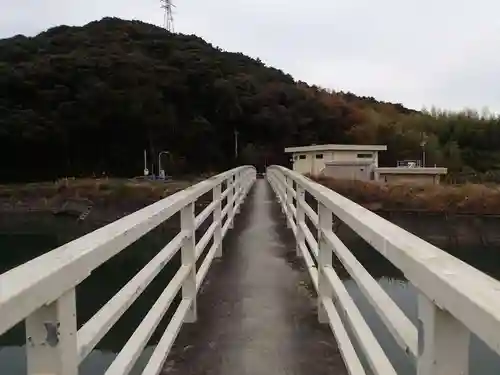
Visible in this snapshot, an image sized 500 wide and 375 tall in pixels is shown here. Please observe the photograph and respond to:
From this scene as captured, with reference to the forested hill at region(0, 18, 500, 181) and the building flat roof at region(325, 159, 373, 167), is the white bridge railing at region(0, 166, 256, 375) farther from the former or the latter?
the forested hill at region(0, 18, 500, 181)

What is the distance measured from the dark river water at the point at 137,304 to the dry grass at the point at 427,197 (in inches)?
276

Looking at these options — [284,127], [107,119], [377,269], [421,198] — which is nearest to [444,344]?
[377,269]

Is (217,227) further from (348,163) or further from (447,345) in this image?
(348,163)

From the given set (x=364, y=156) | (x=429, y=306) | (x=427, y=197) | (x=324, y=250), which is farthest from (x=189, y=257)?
(x=364, y=156)

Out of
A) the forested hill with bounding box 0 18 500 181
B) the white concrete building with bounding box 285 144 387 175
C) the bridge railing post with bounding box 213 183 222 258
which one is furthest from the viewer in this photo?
the forested hill with bounding box 0 18 500 181

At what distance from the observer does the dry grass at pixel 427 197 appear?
20.8 m

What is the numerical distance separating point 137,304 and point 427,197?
17697 millimetres

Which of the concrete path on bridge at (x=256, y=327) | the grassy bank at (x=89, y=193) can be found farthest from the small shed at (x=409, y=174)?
the concrete path on bridge at (x=256, y=327)

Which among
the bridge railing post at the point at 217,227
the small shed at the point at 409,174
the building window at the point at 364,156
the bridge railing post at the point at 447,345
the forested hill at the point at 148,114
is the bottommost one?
the small shed at the point at 409,174

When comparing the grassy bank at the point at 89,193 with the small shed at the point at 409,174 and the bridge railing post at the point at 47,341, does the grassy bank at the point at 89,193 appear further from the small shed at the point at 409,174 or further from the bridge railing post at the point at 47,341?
the bridge railing post at the point at 47,341

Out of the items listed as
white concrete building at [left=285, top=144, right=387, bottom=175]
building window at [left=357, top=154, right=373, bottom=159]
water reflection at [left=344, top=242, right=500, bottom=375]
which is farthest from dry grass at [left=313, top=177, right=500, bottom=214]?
building window at [left=357, top=154, right=373, bottom=159]

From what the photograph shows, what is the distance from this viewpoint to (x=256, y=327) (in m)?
2.84

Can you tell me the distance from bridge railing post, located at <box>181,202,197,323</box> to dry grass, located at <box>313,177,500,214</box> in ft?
60.3

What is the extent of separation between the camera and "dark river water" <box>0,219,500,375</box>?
12.1ft
